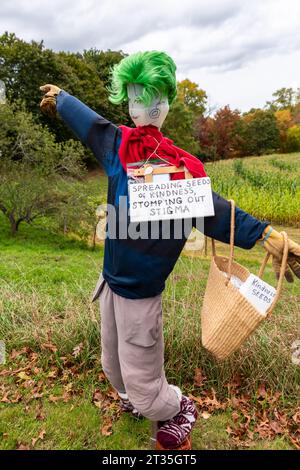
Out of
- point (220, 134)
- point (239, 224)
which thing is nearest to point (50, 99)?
point (239, 224)

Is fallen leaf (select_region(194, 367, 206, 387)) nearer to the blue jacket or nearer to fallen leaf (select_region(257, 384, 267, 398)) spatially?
fallen leaf (select_region(257, 384, 267, 398))

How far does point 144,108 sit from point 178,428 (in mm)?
1518

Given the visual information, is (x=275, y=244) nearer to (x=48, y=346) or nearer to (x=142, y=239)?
(x=142, y=239)

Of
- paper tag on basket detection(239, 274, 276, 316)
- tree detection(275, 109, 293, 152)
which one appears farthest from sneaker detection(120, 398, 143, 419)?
tree detection(275, 109, 293, 152)

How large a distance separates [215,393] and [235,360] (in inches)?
10.3

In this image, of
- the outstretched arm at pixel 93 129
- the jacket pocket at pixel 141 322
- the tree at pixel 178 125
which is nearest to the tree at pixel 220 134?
the tree at pixel 178 125

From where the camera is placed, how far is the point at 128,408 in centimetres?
245

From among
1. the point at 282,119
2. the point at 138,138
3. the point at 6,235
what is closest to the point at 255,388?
the point at 138,138

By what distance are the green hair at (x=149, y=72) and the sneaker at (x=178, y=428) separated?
1.49 meters

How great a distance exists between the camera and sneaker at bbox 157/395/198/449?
6.66 feet

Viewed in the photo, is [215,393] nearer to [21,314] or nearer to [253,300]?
[253,300]

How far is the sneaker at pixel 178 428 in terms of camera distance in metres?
2.03

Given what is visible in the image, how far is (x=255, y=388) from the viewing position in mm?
2711

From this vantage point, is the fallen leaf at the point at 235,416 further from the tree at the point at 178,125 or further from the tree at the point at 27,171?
the tree at the point at 178,125
